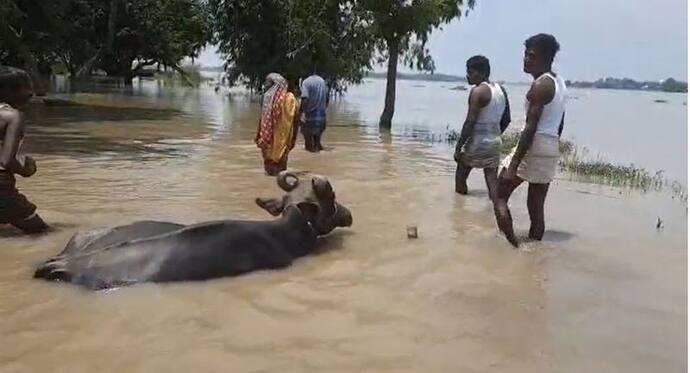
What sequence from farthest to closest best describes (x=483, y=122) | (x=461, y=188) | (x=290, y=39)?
(x=290, y=39)
(x=461, y=188)
(x=483, y=122)

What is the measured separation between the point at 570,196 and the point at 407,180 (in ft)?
6.57

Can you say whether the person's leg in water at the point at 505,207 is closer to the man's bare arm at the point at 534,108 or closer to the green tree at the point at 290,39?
the man's bare arm at the point at 534,108

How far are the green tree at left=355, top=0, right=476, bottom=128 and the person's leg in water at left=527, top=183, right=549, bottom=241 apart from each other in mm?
12723

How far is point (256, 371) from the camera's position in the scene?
3666 mm

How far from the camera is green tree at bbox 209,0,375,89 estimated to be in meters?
23.6

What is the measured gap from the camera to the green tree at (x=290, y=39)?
2358 cm

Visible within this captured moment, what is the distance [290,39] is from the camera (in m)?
27.2

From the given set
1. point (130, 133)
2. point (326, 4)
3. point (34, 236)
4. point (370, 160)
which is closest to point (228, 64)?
point (326, 4)

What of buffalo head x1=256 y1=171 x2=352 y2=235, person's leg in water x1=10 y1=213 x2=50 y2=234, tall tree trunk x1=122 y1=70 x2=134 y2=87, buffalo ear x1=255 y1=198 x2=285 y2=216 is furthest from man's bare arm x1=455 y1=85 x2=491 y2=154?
tall tree trunk x1=122 y1=70 x2=134 y2=87

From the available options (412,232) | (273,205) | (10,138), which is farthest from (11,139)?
(412,232)

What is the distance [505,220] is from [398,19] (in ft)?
44.5

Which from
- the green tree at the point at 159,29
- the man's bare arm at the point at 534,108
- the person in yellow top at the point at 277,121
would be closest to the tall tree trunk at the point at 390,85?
the person in yellow top at the point at 277,121

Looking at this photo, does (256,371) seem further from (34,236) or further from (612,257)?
(612,257)

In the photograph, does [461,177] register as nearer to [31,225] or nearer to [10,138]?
[31,225]
